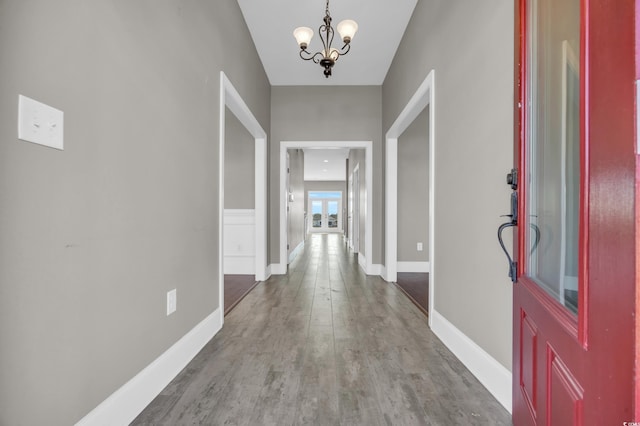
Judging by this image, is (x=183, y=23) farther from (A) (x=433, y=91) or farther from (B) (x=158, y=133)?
(A) (x=433, y=91)

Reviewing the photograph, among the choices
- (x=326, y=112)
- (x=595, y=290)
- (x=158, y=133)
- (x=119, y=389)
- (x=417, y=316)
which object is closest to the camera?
(x=595, y=290)

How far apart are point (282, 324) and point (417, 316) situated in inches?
45.4

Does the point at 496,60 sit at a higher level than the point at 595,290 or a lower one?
higher

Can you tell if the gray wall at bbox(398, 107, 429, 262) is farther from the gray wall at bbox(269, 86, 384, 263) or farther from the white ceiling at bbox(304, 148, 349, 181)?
the white ceiling at bbox(304, 148, 349, 181)

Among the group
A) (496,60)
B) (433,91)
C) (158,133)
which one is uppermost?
(433,91)

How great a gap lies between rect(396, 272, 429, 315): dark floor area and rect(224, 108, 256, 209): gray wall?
2.26m

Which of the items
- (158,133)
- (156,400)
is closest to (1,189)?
(158,133)

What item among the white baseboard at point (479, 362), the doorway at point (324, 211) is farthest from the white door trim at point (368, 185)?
the doorway at point (324, 211)

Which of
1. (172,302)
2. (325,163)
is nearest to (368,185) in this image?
(172,302)

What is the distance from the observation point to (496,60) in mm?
1481

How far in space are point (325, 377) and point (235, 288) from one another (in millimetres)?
2138

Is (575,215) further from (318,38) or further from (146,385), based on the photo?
(318,38)

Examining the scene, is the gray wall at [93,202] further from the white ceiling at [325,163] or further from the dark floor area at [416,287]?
the white ceiling at [325,163]

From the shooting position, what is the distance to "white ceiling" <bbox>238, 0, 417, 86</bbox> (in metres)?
2.78
